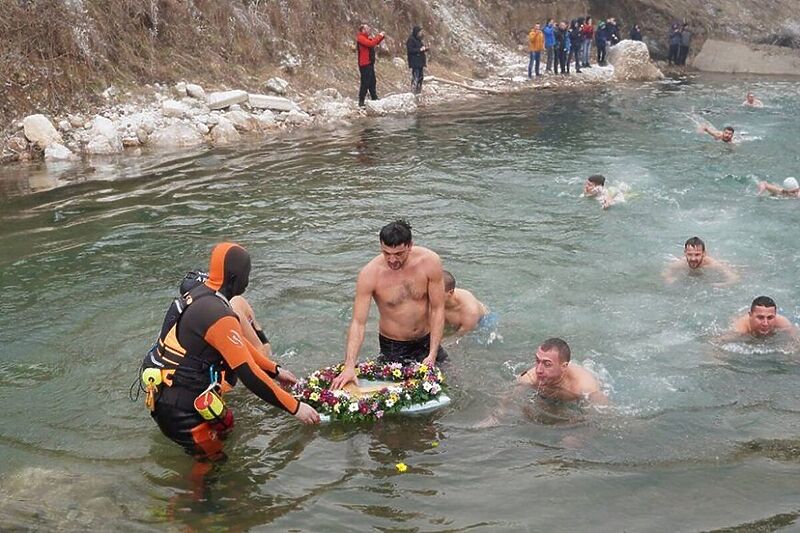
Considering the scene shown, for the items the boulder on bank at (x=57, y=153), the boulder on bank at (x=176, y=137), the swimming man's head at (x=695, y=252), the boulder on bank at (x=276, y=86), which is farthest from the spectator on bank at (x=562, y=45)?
the swimming man's head at (x=695, y=252)

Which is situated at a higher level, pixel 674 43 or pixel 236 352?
pixel 674 43

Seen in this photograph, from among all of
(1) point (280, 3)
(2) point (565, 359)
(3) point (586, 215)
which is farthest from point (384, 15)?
(2) point (565, 359)

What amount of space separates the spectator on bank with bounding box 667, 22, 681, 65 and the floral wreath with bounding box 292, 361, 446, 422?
1230 inches

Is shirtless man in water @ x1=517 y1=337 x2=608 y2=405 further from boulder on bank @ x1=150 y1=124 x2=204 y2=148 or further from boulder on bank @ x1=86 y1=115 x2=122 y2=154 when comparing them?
boulder on bank @ x1=86 y1=115 x2=122 y2=154

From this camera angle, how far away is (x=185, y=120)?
59.6 ft

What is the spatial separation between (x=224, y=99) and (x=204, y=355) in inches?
582

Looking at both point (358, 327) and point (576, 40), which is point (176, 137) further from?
point (576, 40)

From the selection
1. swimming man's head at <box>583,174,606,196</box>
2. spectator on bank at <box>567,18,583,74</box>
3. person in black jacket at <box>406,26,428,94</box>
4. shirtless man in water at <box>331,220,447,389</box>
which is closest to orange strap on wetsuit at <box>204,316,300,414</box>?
shirtless man in water at <box>331,220,447,389</box>

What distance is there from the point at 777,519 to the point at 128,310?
7070mm

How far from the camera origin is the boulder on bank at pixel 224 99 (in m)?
18.9

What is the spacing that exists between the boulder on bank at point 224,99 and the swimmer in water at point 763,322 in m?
14.0

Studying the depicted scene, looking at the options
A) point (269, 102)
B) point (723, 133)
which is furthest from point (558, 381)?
point (269, 102)

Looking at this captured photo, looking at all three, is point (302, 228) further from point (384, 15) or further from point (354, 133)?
point (384, 15)

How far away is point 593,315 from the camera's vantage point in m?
9.07
